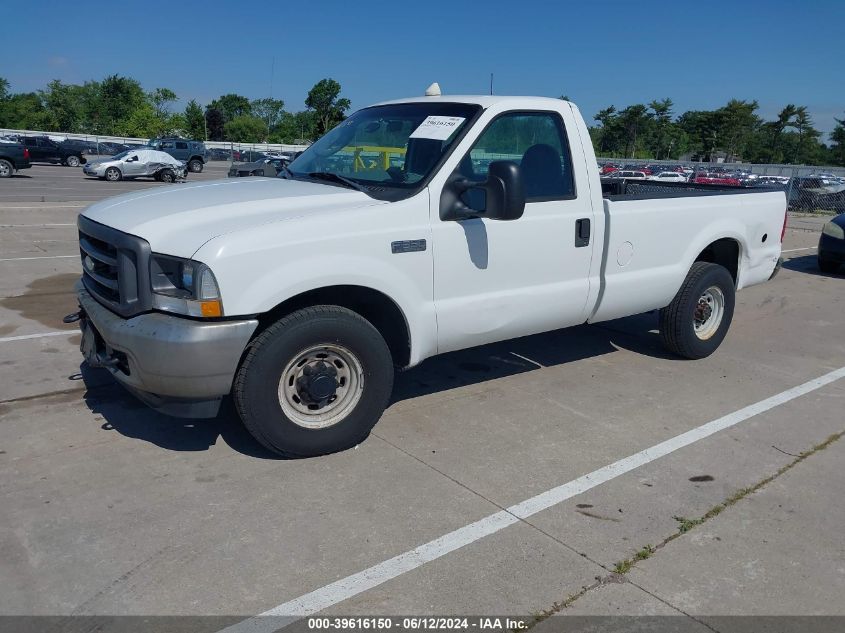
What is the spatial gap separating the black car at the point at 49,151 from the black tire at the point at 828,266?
3557 centimetres

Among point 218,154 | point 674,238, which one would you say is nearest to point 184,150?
point 218,154

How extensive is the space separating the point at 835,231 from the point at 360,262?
10.5 m

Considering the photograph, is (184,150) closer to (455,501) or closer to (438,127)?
(438,127)

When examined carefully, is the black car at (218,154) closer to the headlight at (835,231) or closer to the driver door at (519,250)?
the headlight at (835,231)

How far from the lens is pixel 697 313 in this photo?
6.23m

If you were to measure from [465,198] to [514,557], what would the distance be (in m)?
2.12

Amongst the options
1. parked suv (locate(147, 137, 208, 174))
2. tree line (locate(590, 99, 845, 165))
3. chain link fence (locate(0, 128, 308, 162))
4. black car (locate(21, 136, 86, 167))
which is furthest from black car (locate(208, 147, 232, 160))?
tree line (locate(590, 99, 845, 165))

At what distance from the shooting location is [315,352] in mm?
3936

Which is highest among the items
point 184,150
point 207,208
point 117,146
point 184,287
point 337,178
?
point 117,146

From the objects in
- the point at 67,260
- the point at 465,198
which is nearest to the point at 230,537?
the point at 465,198

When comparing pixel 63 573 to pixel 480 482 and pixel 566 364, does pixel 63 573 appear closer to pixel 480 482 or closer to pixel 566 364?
pixel 480 482

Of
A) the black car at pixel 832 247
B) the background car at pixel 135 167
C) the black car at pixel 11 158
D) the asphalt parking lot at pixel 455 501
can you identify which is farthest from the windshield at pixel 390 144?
the background car at pixel 135 167

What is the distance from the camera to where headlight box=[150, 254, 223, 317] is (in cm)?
345

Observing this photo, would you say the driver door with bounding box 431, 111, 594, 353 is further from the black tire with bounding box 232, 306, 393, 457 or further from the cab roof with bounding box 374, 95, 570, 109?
the black tire with bounding box 232, 306, 393, 457
